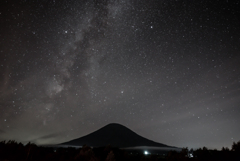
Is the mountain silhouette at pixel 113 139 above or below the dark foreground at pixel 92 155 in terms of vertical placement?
below

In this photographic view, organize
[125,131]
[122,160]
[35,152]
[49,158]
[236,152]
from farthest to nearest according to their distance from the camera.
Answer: [125,131], [236,152], [35,152], [122,160], [49,158]

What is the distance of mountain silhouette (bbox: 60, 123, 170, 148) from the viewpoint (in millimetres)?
66500

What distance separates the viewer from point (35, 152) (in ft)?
41.7

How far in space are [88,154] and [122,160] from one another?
→ 112 inches

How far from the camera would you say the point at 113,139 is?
73562mm

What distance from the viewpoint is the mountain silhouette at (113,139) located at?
66500 mm

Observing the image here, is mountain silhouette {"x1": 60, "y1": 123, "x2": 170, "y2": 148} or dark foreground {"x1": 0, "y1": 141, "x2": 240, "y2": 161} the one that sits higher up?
dark foreground {"x1": 0, "y1": 141, "x2": 240, "y2": 161}

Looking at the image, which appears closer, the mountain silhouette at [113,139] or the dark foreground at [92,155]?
the dark foreground at [92,155]

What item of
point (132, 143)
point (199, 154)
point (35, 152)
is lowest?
point (132, 143)

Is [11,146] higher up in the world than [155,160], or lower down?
higher up

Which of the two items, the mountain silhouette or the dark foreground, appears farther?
the mountain silhouette

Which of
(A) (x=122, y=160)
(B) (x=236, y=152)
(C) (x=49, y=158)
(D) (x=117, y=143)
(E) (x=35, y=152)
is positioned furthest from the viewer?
(D) (x=117, y=143)

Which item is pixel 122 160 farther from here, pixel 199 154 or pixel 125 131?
pixel 125 131

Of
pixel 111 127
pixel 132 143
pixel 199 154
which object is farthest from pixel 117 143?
pixel 199 154
